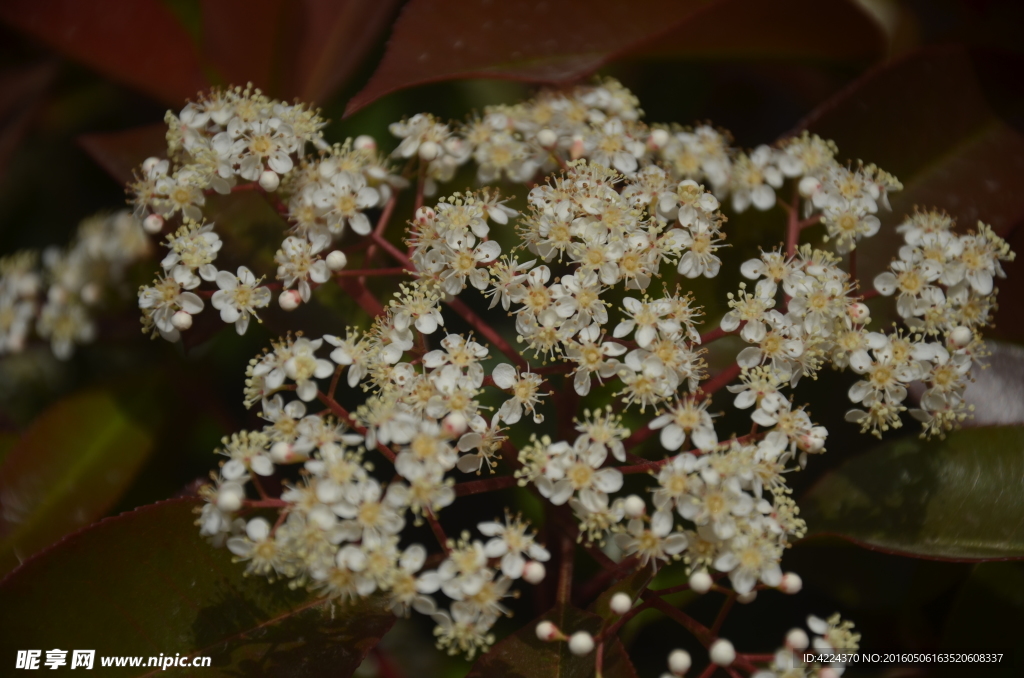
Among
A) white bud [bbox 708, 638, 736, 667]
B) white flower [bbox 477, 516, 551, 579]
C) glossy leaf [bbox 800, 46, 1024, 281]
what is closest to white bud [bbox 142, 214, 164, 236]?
white flower [bbox 477, 516, 551, 579]

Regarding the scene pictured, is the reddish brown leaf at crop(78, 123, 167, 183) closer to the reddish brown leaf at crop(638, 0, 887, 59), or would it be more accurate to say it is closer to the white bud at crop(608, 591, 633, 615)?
the reddish brown leaf at crop(638, 0, 887, 59)

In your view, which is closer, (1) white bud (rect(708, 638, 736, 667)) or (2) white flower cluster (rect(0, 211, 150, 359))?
(1) white bud (rect(708, 638, 736, 667))

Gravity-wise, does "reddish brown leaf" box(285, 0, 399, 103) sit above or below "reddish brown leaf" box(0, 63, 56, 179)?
above

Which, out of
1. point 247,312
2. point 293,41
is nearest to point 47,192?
point 293,41

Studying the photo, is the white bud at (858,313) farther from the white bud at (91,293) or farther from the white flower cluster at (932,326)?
the white bud at (91,293)

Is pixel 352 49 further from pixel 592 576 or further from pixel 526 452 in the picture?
pixel 592 576

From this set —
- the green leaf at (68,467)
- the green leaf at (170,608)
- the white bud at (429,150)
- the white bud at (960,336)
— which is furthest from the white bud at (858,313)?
the green leaf at (68,467)

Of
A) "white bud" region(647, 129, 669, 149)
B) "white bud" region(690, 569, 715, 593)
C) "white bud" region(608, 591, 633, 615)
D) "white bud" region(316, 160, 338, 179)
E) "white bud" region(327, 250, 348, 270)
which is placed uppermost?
"white bud" region(647, 129, 669, 149)

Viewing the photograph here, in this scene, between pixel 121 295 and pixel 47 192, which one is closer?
pixel 121 295
